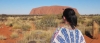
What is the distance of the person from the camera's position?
12.3 ft

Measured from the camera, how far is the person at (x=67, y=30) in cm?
375

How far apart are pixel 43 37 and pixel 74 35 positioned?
9.34 m

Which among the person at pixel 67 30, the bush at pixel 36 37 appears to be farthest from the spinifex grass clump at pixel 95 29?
the person at pixel 67 30

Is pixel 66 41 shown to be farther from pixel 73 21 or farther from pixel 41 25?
pixel 41 25

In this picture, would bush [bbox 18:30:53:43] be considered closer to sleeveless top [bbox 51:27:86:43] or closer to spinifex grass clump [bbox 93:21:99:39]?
spinifex grass clump [bbox 93:21:99:39]

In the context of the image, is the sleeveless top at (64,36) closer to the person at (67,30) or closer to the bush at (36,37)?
the person at (67,30)

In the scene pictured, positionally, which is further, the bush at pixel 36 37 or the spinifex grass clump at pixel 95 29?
the spinifex grass clump at pixel 95 29

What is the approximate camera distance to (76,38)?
395cm

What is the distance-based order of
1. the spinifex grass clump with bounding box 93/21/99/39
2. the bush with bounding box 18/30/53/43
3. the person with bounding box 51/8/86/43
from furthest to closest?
the spinifex grass clump with bounding box 93/21/99/39
the bush with bounding box 18/30/53/43
the person with bounding box 51/8/86/43

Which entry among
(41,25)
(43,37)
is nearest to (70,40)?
(43,37)

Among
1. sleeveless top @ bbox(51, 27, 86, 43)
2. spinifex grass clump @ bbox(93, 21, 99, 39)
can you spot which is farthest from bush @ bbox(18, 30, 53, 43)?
sleeveless top @ bbox(51, 27, 86, 43)

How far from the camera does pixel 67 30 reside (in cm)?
385

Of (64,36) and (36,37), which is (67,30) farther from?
(36,37)

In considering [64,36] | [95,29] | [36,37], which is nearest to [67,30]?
[64,36]
